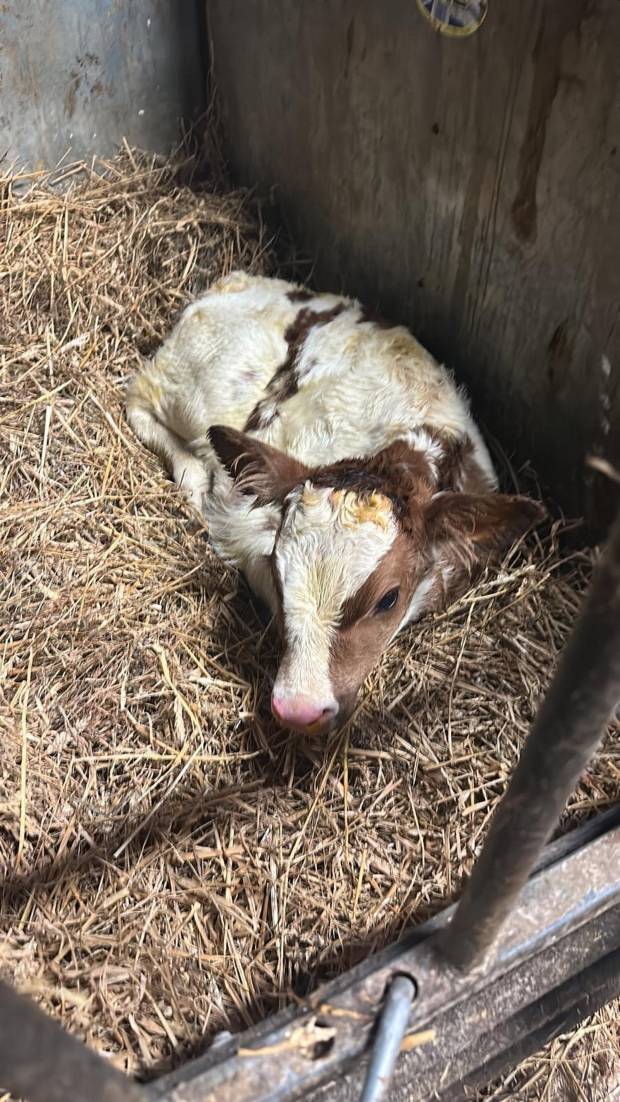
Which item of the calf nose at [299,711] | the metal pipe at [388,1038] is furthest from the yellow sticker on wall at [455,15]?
the metal pipe at [388,1038]

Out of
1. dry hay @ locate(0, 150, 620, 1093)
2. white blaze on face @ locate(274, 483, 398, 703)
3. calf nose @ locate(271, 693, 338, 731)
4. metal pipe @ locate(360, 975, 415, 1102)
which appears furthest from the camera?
white blaze on face @ locate(274, 483, 398, 703)

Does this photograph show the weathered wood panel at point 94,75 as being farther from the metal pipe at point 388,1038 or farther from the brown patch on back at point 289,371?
the metal pipe at point 388,1038

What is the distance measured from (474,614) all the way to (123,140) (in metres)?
3.09

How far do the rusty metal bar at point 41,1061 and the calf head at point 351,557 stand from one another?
1.28m

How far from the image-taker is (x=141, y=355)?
4012 millimetres

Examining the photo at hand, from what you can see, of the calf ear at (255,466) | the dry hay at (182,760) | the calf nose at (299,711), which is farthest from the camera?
the calf ear at (255,466)

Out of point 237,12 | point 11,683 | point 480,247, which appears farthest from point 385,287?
point 11,683

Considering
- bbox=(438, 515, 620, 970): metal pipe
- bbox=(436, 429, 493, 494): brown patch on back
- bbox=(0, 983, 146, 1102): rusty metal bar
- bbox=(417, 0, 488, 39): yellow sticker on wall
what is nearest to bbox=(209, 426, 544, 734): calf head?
bbox=(436, 429, 493, 494): brown patch on back

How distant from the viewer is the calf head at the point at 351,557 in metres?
2.46

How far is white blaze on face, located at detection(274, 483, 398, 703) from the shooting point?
8.16 feet

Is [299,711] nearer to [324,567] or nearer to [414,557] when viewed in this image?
[324,567]

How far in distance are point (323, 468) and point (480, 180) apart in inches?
45.9

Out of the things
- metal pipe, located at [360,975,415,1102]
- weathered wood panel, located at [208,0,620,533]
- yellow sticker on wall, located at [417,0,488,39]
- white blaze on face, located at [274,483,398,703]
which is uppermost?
yellow sticker on wall, located at [417,0,488,39]

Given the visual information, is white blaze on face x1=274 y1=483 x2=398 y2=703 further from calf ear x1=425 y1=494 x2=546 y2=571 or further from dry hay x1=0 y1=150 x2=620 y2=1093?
dry hay x1=0 y1=150 x2=620 y2=1093
